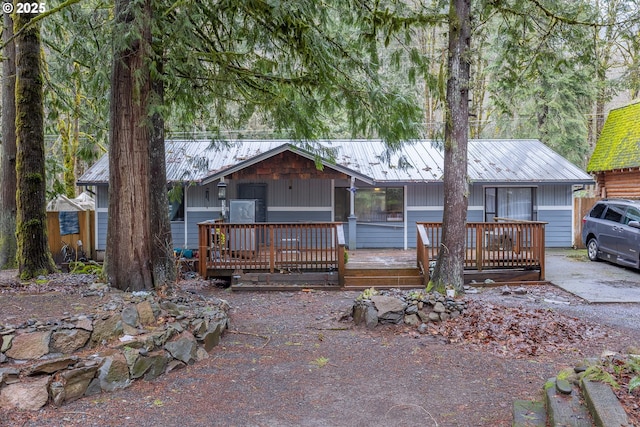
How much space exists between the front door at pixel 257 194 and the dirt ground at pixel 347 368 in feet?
22.0

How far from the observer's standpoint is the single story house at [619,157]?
14789 millimetres

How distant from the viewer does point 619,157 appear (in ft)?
50.4

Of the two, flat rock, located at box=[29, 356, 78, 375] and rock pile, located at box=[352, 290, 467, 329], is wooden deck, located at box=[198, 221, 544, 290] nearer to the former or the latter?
rock pile, located at box=[352, 290, 467, 329]

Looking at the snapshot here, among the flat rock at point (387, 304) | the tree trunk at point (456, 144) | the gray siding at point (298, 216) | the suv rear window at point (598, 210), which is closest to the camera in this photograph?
the flat rock at point (387, 304)

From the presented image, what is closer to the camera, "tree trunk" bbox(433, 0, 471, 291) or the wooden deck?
"tree trunk" bbox(433, 0, 471, 291)

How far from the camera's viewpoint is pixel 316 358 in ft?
17.8

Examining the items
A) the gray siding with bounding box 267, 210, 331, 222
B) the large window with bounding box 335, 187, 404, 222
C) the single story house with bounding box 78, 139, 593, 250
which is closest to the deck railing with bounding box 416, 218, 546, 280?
the single story house with bounding box 78, 139, 593, 250

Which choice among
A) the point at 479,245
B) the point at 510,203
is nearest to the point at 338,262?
the point at 479,245

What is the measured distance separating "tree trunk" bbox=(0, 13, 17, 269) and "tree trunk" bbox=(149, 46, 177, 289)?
4224mm

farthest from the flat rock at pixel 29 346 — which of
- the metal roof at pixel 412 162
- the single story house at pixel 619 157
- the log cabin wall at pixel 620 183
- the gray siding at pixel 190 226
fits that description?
the log cabin wall at pixel 620 183

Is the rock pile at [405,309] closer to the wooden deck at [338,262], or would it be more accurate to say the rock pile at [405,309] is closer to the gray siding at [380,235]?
the wooden deck at [338,262]

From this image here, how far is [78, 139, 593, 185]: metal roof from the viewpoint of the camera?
14.2m

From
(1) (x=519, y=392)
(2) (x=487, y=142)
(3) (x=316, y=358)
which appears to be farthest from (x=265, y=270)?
(2) (x=487, y=142)

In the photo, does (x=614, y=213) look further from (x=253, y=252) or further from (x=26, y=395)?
(x=26, y=395)
